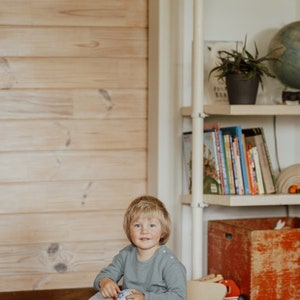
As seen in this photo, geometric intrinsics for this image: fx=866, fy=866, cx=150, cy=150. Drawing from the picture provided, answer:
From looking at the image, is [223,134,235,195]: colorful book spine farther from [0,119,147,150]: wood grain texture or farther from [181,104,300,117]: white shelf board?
[0,119,147,150]: wood grain texture

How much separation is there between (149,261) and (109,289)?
0.47 ft

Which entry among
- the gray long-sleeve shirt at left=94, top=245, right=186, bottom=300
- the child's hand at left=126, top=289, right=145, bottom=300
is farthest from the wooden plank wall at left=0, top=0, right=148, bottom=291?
the child's hand at left=126, top=289, right=145, bottom=300

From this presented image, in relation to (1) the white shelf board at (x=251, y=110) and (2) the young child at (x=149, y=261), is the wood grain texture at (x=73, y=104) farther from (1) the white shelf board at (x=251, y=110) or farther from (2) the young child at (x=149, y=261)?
(2) the young child at (x=149, y=261)

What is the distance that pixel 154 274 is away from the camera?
254cm

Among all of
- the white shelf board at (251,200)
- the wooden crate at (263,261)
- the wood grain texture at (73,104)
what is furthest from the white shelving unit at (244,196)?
the wood grain texture at (73,104)

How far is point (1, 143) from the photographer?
329 cm

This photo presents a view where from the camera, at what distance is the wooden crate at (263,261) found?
3.02 meters

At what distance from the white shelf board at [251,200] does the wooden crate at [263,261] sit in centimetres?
10

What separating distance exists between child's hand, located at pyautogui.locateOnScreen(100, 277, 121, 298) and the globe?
107cm

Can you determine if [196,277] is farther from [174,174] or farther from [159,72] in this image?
[159,72]

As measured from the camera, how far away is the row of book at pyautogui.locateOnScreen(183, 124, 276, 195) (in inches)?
123

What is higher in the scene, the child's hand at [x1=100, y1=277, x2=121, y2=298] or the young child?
the young child

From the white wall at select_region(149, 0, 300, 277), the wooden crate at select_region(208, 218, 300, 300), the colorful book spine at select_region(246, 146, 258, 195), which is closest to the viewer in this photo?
the wooden crate at select_region(208, 218, 300, 300)

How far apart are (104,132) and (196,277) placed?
0.69m
